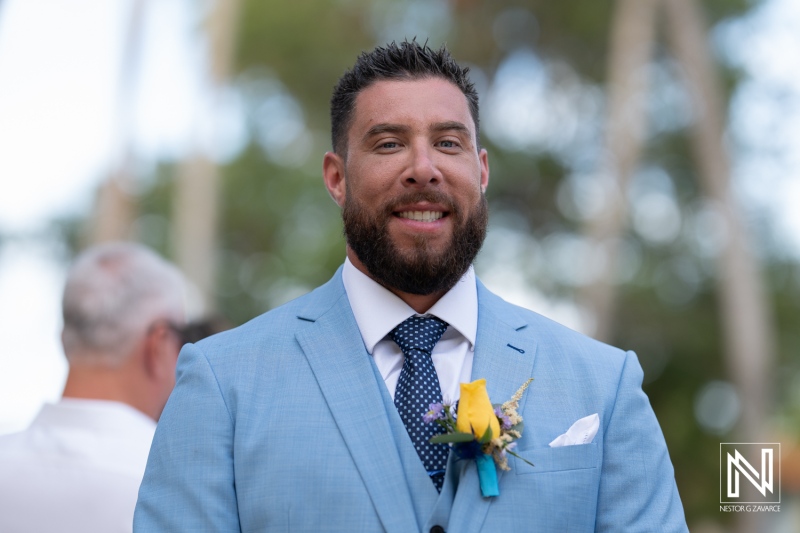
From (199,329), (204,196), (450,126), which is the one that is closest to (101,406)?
(199,329)

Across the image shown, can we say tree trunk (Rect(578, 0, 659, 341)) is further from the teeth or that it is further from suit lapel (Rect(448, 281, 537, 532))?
the teeth

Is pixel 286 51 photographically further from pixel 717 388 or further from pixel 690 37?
pixel 717 388

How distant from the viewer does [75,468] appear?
3.36 m

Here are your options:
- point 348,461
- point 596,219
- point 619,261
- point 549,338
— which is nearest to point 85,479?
point 348,461

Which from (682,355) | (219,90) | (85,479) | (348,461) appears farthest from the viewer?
(219,90)

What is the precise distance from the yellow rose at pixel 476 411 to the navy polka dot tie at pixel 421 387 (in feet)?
0.37

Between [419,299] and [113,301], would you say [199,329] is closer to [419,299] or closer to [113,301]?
[113,301]

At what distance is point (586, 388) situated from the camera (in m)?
2.53

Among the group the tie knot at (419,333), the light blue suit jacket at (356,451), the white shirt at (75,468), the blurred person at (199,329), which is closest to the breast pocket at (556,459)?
the light blue suit jacket at (356,451)

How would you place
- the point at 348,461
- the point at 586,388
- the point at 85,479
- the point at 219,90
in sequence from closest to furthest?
the point at 348,461 → the point at 586,388 → the point at 85,479 → the point at 219,90

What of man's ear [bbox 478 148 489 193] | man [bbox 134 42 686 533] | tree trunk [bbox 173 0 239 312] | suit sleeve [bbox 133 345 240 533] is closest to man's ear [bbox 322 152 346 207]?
man [bbox 134 42 686 533]

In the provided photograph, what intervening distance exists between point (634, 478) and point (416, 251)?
0.72 meters

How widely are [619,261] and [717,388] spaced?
9.37 ft

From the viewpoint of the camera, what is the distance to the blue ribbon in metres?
2.33
